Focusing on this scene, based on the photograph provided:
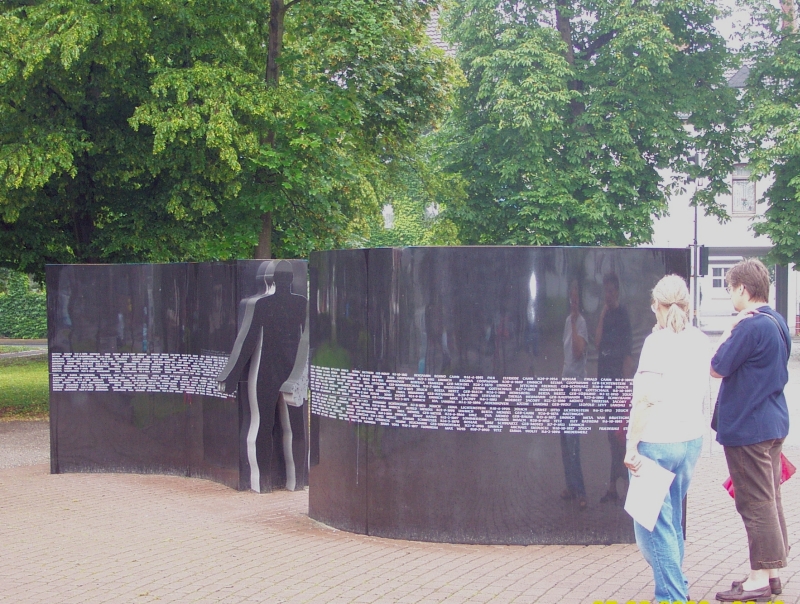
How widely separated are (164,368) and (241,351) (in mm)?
1411

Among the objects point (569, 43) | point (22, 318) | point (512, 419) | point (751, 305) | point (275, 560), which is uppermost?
point (569, 43)

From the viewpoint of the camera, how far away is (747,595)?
531 cm

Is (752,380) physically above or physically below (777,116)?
below

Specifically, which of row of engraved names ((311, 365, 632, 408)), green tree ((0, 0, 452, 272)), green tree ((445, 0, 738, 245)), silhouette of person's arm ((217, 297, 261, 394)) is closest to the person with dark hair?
row of engraved names ((311, 365, 632, 408))

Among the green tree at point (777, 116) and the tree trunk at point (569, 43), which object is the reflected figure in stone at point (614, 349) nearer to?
the tree trunk at point (569, 43)

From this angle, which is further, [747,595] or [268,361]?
[268,361]

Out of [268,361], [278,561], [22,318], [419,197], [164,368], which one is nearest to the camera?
[278,561]

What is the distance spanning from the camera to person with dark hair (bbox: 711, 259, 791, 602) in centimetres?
521

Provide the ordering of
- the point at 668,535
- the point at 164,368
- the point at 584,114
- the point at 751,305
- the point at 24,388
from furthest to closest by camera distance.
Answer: the point at 584,114 → the point at 24,388 → the point at 164,368 → the point at 751,305 → the point at 668,535

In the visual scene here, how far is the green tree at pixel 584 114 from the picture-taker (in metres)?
28.4

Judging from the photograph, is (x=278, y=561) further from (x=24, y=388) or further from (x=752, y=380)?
(x=24, y=388)

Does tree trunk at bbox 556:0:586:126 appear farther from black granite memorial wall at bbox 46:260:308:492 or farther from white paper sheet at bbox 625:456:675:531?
white paper sheet at bbox 625:456:675:531

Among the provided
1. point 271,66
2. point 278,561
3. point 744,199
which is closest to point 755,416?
point 278,561

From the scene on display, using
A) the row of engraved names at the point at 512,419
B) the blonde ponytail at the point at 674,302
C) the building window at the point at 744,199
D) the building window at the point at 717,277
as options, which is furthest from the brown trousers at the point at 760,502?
the building window at the point at 717,277
